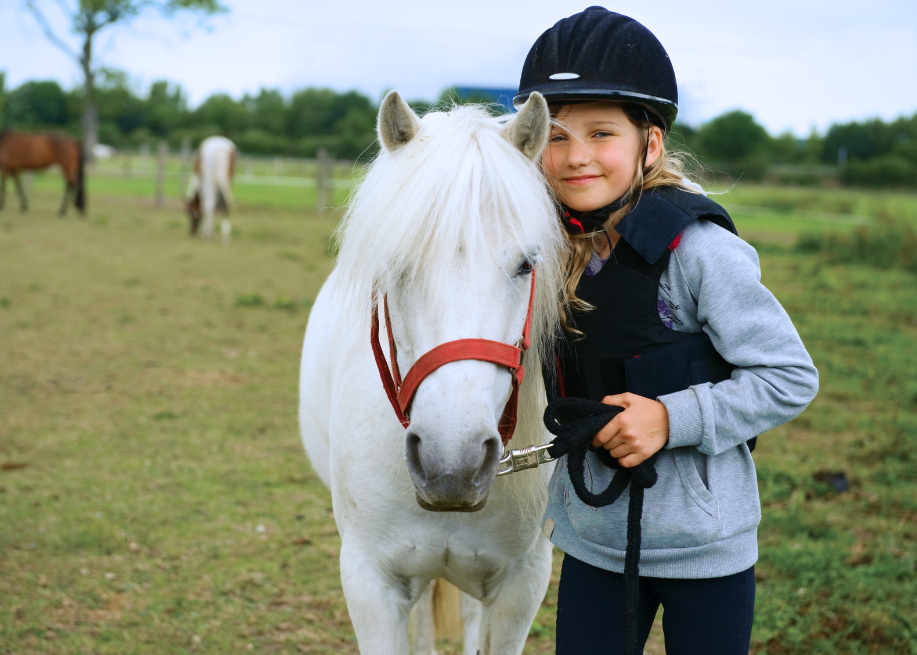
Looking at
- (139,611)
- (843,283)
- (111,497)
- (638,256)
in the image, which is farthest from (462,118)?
(843,283)

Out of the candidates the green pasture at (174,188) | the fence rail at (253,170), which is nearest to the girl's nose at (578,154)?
the green pasture at (174,188)

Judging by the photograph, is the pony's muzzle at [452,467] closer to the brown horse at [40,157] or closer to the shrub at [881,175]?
the brown horse at [40,157]

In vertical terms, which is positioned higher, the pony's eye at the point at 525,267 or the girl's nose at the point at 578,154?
the girl's nose at the point at 578,154

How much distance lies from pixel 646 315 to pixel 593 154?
0.39 meters

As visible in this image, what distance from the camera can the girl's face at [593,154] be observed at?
1625mm

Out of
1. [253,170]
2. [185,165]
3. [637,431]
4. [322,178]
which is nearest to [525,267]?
[637,431]

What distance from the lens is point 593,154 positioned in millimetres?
1629

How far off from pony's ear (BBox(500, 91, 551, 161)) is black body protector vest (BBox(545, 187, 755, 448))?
0.25 metres

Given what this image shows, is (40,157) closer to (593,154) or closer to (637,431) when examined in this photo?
(593,154)

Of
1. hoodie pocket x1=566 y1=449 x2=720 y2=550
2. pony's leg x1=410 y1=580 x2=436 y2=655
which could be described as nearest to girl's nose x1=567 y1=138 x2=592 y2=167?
hoodie pocket x1=566 y1=449 x2=720 y2=550

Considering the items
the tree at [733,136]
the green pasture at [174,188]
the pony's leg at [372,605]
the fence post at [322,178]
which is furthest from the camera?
the tree at [733,136]

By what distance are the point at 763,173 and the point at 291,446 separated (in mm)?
37217

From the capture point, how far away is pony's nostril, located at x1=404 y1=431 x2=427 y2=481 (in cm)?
132

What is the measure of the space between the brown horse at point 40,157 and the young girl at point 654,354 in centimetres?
1664
